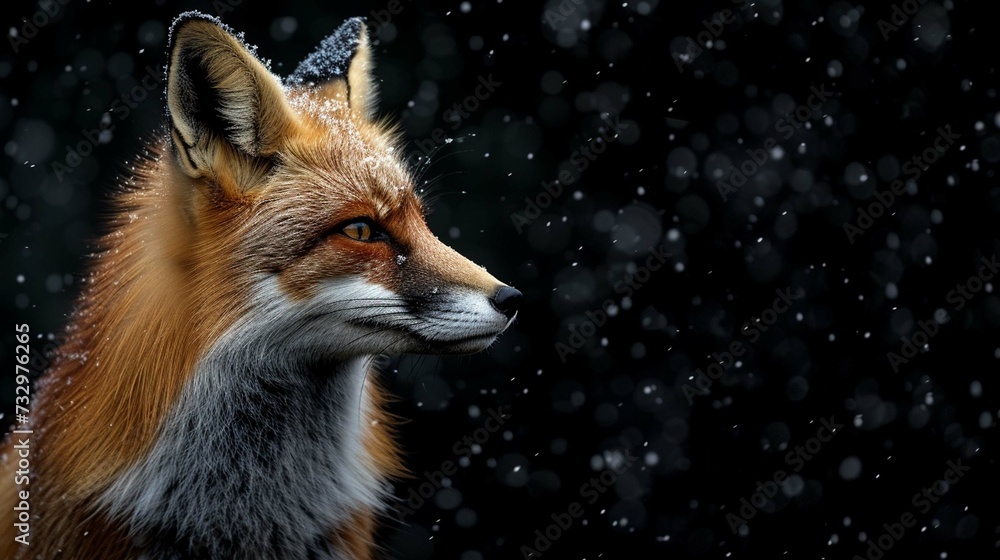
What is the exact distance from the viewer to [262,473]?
85.5 inches

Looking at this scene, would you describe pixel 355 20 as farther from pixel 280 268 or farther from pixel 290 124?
pixel 280 268

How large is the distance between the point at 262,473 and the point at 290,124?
3.07 feet

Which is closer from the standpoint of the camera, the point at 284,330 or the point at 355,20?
the point at 284,330

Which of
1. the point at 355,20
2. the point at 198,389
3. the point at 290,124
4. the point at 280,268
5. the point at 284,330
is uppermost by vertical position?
the point at 355,20

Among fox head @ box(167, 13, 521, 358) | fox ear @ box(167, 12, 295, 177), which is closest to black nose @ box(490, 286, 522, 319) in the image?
fox head @ box(167, 13, 521, 358)

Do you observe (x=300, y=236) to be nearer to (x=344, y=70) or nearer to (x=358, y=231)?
(x=358, y=231)

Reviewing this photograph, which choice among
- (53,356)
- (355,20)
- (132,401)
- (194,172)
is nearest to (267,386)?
(132,401)

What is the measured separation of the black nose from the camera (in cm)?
199

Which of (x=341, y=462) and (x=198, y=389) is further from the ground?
(x=198, y=389)

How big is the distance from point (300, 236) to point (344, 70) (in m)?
0.70

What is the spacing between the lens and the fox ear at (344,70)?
7.98ft

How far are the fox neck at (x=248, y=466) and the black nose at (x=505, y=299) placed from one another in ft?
1.66

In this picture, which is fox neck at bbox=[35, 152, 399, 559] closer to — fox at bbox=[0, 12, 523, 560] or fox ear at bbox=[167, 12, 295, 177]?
fox at bbox=[0, 12, 523, 560]

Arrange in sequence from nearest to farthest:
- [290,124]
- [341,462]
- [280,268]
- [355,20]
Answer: [280,268] → [290,124] → [341,462] → [355,20]
